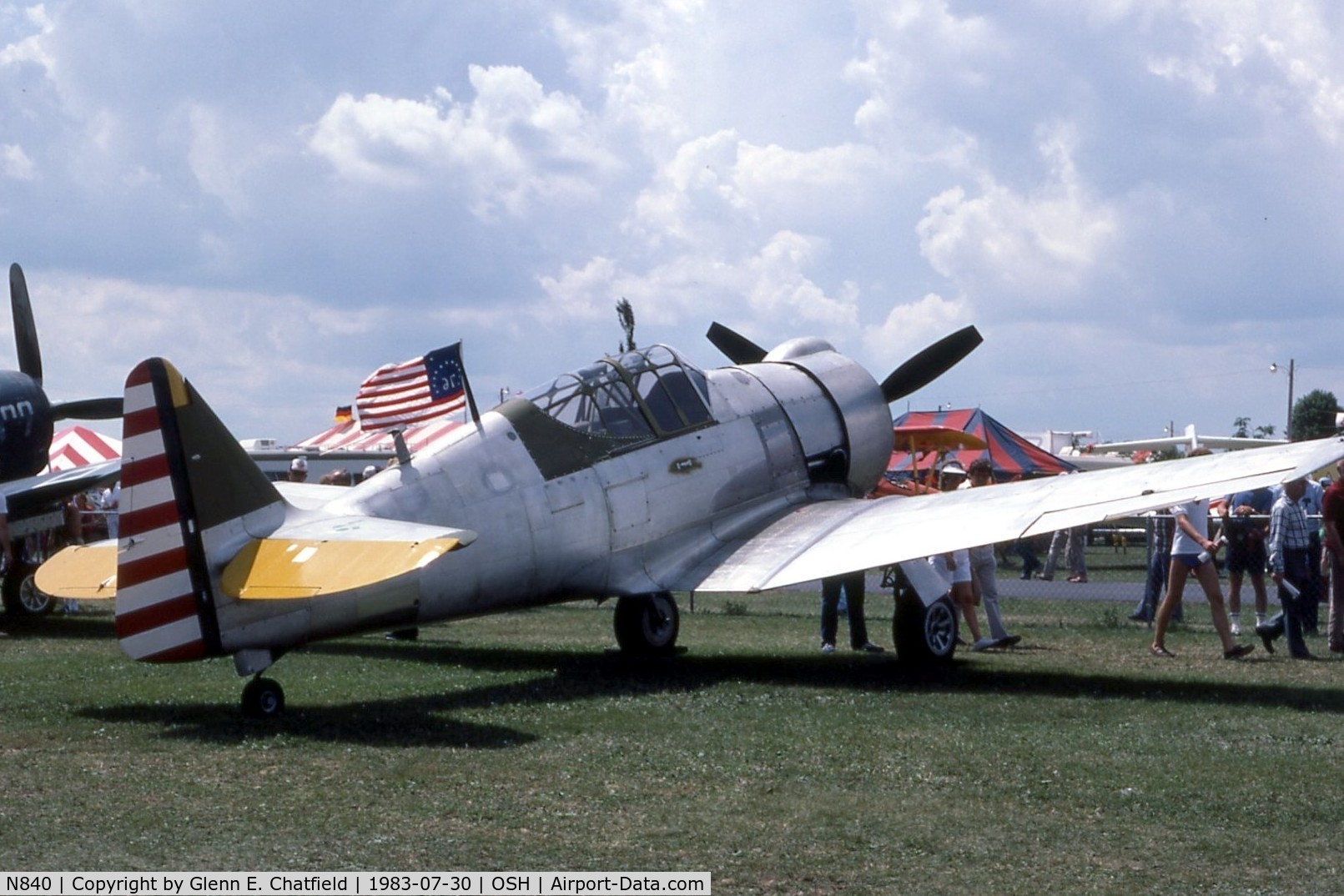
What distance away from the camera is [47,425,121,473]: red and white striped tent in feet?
78.5

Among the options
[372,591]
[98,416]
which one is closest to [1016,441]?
[98,416]

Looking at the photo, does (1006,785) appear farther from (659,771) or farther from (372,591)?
(372,591)

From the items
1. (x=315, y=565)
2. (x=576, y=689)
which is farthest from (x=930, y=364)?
(x=315, y=565)

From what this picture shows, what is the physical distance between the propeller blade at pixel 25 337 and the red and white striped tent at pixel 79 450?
590 cm

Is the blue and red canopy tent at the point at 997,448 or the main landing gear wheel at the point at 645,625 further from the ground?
the blue and red canopy tent at the point at 997,448

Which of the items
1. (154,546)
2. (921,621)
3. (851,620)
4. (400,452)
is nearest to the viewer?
(154,546)

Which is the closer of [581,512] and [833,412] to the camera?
[581,512]

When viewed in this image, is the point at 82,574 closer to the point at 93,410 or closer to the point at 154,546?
the point at 154,546

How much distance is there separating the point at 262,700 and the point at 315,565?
1010 mm

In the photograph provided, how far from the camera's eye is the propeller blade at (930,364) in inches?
584

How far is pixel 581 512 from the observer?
1047 centimetres

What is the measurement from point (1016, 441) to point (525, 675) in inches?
835

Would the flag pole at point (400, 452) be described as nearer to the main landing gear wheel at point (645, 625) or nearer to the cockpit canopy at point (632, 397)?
the cockpit canopy at point (632, 397)

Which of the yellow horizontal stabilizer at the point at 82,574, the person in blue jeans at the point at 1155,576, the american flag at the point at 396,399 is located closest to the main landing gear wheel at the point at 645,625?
the yellow horizontal stabilizer at the point at 82,574
